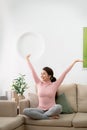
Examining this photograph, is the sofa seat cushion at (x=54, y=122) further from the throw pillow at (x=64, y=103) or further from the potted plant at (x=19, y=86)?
the potted plant at (x=19, y=86)

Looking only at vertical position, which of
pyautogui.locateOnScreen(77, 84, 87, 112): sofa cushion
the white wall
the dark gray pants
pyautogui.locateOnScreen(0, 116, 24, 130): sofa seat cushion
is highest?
the white wall

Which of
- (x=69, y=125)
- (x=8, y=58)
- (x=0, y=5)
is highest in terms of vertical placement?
(x=0, y=5)

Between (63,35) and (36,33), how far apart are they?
0.51 metres

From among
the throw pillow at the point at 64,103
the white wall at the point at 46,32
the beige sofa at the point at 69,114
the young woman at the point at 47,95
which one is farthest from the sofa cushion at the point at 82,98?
the white wall at the point at 46,32

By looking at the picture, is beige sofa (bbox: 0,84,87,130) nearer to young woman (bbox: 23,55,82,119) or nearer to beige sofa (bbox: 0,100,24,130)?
beige sofa (bbox: 0,100,24,130)

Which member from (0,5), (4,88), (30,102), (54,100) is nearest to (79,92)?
(54,100)

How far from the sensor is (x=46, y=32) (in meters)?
5.57

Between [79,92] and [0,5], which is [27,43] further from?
[79,92]

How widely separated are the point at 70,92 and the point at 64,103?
222 millimetres

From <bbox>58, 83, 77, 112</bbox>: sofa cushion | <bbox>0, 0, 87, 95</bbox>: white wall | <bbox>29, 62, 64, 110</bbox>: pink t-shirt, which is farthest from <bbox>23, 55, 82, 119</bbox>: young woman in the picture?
<bbox>0, 0, 87, 95</bbox>: white wall

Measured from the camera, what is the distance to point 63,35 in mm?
5504

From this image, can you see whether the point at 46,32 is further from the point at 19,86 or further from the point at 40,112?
the point at 40,112

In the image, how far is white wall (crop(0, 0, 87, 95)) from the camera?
17.8 ft

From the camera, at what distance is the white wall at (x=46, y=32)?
5.43 m
